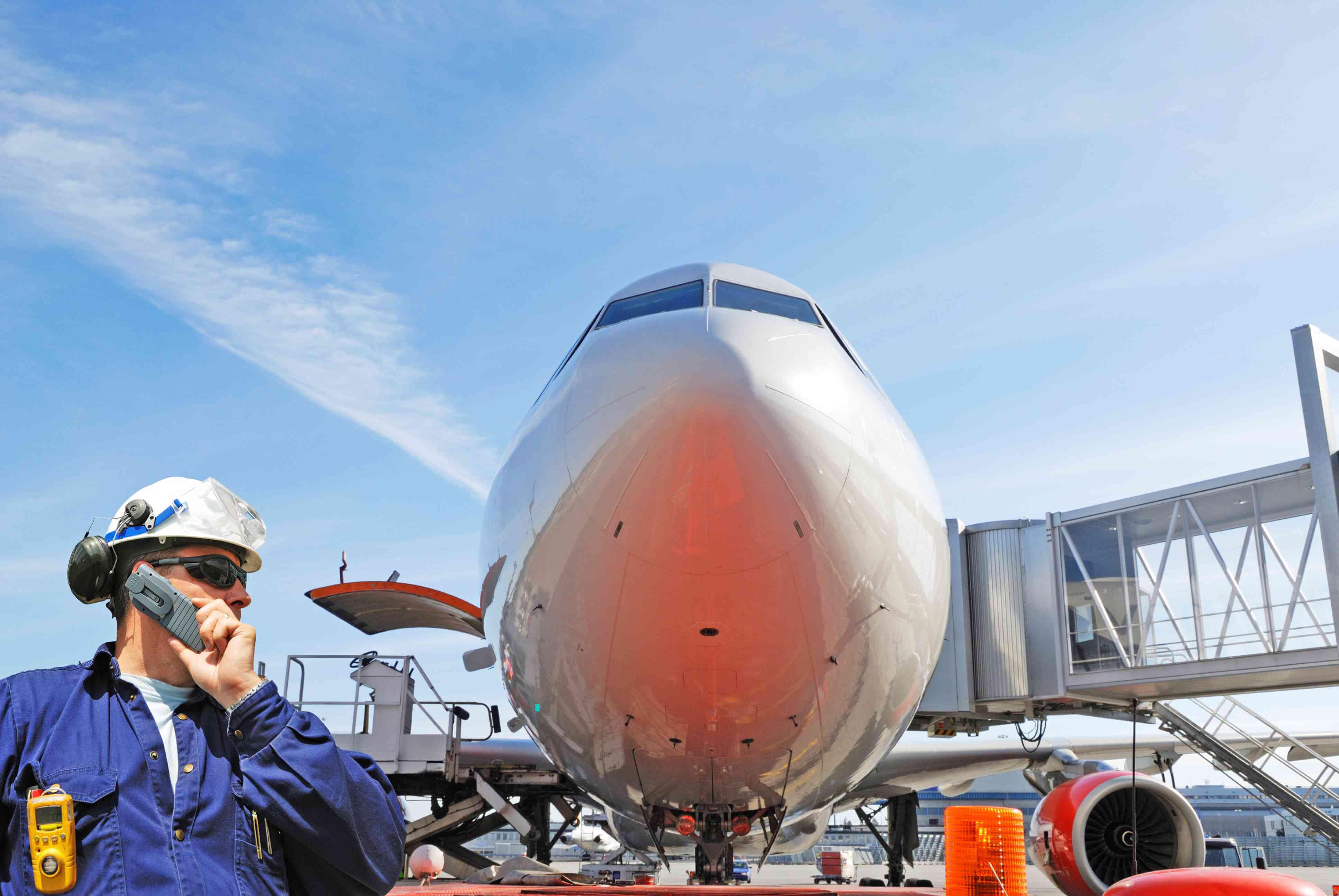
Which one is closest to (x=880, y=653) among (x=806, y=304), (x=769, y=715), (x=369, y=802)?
(x=769, y=715)

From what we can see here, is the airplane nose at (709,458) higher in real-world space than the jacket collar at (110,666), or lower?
higher

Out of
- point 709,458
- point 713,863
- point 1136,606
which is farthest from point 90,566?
point 1136,606

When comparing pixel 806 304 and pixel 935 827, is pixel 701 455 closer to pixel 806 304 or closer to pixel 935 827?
pixel 806 304

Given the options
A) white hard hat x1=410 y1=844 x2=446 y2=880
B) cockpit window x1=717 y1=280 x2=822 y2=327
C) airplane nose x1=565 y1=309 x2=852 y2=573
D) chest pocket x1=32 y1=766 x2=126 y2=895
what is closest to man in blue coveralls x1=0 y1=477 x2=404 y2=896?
chest pocket x1=32 y1=766 x2=126 y2=895

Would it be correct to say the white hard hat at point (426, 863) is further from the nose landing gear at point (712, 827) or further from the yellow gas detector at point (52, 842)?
the yellow gas detector at point (52, 842)

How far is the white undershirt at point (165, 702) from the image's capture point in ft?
6.11

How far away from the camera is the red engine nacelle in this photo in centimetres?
712

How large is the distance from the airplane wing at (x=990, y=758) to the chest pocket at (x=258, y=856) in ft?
30.8

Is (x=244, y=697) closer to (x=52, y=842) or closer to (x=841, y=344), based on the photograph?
(x=52, y=842)

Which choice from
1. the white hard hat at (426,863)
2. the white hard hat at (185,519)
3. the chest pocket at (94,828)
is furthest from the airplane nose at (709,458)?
the white hard hat at (426,863)

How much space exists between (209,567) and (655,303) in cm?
399

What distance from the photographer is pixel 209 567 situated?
1.98 metres

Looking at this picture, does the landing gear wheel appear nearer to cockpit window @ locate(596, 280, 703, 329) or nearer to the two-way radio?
cockpit window @ locate(596, 280, 703, 329)

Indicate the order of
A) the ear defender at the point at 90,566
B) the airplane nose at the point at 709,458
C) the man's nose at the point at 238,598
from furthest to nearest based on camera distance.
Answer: the airplane nose at the point at 709,458
the man's nose at the point at 238,598
the ear defender at the point at 90,566
